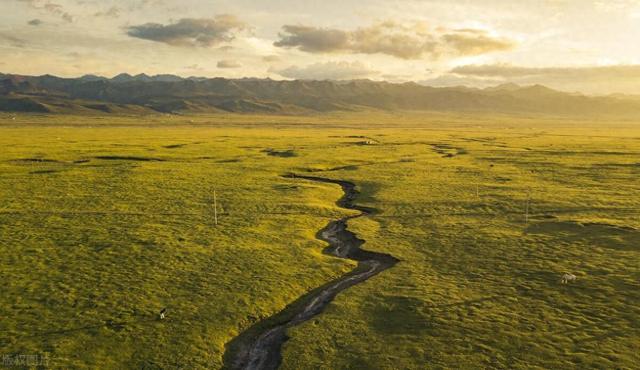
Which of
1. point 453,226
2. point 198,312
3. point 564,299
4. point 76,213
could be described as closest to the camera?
point 198,312

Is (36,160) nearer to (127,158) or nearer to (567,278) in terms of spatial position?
(127,158)

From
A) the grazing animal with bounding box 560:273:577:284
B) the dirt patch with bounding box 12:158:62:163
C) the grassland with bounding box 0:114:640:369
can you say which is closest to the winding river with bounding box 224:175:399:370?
the grassland with bounding box 0:114:640:369

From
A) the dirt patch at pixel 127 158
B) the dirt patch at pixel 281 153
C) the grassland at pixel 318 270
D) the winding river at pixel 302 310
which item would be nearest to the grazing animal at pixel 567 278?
the grassland at pixel 318 270

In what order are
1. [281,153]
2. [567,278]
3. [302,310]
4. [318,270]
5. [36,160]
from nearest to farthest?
[302,310] < [567,278] < [318,270] < [36,160] < [281,153]

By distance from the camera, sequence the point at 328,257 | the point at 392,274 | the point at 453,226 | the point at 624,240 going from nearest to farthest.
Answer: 1. the point at 392,274
2. the point at 328,257
3. the point at 624,240
4. the point at 453,226

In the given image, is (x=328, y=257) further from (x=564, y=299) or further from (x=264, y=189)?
(x=264, y=189)

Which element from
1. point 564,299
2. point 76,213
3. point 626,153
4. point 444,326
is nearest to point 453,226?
point 564,299

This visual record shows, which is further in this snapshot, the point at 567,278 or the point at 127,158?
the point at 127,158

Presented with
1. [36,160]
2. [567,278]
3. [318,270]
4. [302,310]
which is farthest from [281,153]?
[567,278]
